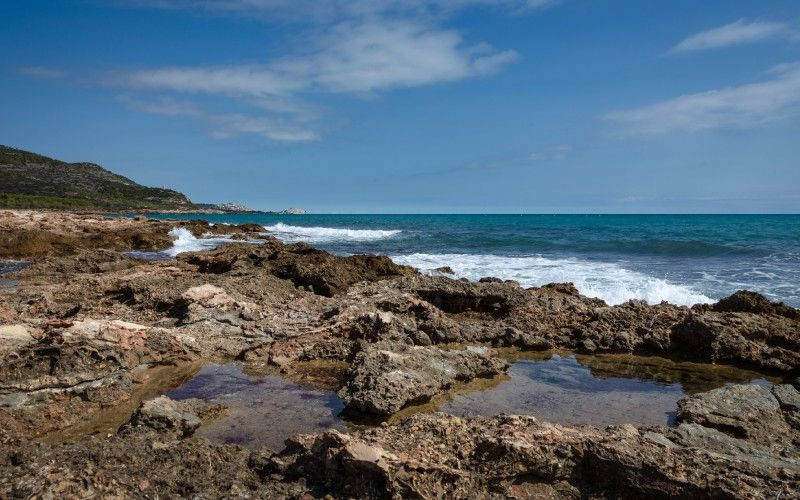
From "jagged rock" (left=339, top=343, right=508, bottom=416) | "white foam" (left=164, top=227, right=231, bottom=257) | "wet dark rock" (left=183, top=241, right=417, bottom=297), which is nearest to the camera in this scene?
"jagged rock" (left=339, top=343, right=508, bottom=416)

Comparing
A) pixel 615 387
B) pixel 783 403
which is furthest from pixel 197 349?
pixel 783 403

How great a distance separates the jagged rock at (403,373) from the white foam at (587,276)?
746cm

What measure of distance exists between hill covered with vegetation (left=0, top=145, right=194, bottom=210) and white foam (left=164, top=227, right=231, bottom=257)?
42940mm

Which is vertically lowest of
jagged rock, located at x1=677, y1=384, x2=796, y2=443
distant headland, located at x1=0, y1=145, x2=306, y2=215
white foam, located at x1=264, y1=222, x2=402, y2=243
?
white foam, located at x1=264, y1=222, x2=402, y2=243

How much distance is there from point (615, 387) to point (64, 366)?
6295 millimetres

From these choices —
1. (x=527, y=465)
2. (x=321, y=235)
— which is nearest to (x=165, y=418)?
(x=527, y=465)

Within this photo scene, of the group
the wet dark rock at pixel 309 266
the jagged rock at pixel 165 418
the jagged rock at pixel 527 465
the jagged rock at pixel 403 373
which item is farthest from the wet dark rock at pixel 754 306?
the jagged rock at pixel 165 418

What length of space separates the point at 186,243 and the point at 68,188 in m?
78.6

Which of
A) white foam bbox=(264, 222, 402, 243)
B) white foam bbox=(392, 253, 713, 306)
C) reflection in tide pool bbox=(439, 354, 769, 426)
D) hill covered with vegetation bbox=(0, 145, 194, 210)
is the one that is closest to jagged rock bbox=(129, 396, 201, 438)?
reflection in tide pool bbox=(439, 354, 769, 426)

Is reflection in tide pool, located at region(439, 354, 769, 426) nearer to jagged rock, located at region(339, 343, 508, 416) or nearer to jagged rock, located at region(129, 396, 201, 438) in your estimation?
jagged rock, located at region(339, 343, 508, 416)

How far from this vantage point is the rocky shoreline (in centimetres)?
333

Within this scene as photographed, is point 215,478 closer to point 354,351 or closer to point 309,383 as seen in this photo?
point 309,383

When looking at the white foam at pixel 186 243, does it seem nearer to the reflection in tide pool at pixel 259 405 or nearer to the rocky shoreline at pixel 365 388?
the rocky shoreline at pixel 365 388

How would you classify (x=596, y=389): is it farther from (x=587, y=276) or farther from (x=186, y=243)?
(x=186, y=243)
